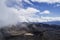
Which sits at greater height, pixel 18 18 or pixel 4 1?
pixel 4 1

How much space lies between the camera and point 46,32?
3680 mm

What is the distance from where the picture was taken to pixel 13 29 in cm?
367

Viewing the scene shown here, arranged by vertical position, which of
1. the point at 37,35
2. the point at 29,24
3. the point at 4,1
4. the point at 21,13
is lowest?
the point at 37,35

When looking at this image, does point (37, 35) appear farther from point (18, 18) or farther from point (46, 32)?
point (18, 18)

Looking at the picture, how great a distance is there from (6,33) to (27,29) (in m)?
0.48

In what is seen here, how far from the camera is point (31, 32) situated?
3699 millimetres

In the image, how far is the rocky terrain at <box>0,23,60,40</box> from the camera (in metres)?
3.63

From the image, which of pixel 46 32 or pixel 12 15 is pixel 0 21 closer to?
pixel 12 15

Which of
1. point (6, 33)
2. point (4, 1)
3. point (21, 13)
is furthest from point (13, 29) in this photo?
point (4, 1)

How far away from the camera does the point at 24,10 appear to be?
3.73m

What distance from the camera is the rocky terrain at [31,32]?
363 cm

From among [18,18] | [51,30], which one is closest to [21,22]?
[18,18]

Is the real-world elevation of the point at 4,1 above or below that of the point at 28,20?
above

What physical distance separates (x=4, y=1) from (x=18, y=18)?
1.62 ft
